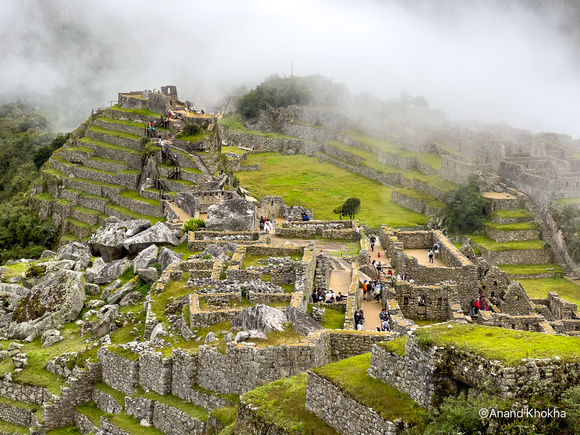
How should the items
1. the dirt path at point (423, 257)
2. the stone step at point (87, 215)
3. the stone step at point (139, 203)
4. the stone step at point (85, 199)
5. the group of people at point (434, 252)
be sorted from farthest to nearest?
the stone step at point (85, 199) < the stone step at point (87, 215) < the stone step at point (139, 203) < the group of people at point (434, 252) < the dirt path at point (423, 257)

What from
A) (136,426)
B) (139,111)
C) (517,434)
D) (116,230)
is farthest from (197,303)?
(139,111)

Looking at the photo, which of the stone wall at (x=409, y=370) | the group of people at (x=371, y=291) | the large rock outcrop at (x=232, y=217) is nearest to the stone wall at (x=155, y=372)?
the stone wall at (x=409, y=370)

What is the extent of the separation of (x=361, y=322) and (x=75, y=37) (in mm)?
146969

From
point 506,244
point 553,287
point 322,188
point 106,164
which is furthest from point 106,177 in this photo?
Answer: point 553,287

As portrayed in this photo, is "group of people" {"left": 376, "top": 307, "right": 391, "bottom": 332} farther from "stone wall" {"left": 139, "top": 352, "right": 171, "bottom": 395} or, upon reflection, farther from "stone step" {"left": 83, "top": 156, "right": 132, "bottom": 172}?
"stone step" {"left": 83, "top": 156, "right": 132, "bottom": 172}

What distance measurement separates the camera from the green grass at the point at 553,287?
2576 inches

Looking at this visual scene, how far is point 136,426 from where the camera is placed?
22.5 m

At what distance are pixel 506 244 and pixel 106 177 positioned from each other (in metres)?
37.2

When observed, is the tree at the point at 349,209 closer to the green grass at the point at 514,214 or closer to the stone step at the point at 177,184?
the green grass at the point at 514,214

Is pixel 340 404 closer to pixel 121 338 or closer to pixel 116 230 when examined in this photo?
pixel 121 338

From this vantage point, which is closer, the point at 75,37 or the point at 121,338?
the point at 121,338

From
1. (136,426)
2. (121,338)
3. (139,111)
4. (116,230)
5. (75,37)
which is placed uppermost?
(75,37)

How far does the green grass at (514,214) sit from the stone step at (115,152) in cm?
3657

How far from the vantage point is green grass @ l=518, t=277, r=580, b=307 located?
6544 cm
